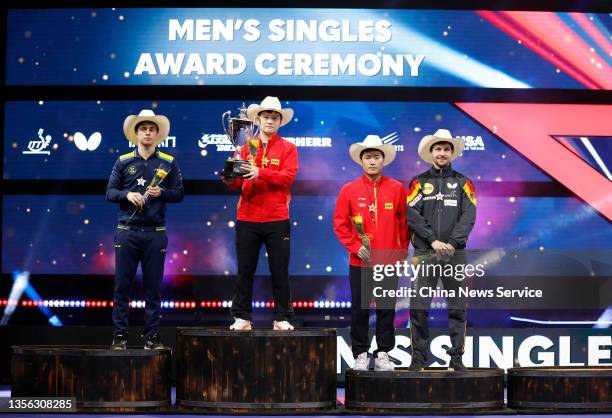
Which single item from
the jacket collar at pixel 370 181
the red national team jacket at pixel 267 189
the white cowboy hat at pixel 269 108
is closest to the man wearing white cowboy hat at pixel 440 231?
the jacket collar at pixel 370 181

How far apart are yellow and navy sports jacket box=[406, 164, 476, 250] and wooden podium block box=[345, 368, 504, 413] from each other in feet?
2.52

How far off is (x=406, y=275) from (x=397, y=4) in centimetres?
242

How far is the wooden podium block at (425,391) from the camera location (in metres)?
5.80

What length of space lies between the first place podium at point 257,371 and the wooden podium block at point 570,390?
51.8 inches

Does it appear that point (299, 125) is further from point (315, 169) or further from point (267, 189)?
point (267, 189)

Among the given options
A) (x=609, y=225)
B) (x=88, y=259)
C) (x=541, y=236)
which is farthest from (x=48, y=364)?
(x=609, y=225)

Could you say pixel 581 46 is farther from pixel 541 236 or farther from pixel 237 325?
pixel 237 325

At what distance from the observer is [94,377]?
18.9 ft

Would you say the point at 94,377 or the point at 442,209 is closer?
the point at 94,377

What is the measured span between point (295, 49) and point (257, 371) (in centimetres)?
288

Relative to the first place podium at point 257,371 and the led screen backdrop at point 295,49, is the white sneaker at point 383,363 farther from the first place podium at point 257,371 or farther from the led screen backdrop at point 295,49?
the led screen backdrop at point 295,49

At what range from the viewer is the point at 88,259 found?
24.7ft

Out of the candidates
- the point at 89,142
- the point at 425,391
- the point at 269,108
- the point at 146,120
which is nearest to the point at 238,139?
the point at 269,108

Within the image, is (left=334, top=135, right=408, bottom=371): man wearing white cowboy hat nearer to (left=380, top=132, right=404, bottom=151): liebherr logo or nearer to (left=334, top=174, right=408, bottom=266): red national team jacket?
(left=334, top=174, right=408, bottom=266): red national team jacket
